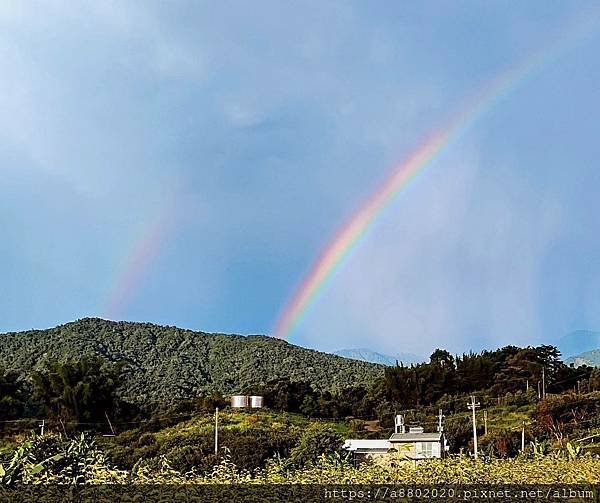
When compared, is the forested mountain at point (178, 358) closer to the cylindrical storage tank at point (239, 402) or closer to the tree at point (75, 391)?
the tree at point (75, 391)

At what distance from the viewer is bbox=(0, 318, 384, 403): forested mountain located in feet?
184

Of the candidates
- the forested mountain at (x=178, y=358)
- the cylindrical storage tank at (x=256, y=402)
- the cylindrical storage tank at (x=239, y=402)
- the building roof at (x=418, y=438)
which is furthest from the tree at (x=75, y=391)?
the building roof at (x=418, y=438)

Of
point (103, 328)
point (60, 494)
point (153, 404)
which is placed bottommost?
point (60, 494)

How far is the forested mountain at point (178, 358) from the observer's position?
56.0 m

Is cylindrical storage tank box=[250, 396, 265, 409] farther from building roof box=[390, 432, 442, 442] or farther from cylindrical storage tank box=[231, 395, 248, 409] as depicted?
building roof box=[390, 432, 442, 442]

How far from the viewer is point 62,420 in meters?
38.2

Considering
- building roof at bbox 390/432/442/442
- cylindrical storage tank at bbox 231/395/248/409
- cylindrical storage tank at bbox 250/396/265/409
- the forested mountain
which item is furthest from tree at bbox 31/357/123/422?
building roof at bbox 390/432/442/442

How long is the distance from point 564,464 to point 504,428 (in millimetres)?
23583

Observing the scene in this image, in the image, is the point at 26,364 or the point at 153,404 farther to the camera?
the point at 26,364

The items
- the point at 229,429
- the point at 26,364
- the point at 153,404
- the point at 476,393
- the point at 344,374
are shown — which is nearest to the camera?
the point at 229,429

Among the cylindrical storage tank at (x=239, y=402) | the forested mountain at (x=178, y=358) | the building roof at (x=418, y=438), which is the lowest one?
the building roof at (x=418, y=438)

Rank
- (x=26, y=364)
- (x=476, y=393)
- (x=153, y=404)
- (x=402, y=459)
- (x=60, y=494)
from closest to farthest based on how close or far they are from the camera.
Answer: (x=60, y=494)
(x=402, y=459)
(x=476, y=393)
(x=153, y=404)
(x=26, y=364)

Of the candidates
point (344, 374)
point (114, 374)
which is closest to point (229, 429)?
point (114, 374)

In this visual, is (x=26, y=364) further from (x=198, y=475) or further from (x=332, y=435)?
(x=198, y=475)
